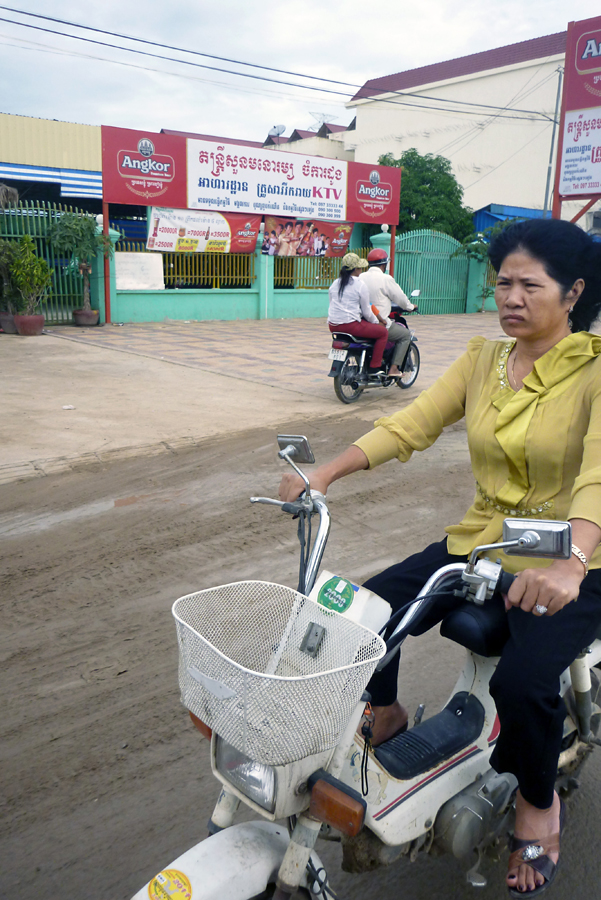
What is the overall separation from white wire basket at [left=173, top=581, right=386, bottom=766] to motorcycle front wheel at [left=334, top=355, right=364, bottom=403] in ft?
22.2

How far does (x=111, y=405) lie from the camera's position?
7.94 metres

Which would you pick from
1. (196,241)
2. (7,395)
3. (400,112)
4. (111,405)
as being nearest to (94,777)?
(111,405)

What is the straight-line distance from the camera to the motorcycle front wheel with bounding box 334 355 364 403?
8.55m

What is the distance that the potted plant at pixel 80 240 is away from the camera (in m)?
14.0

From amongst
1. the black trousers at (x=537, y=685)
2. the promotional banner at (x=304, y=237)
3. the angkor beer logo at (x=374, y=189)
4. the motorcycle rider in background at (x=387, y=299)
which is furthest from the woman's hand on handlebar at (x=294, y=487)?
the angkor beer logo at (x=374, y=189)

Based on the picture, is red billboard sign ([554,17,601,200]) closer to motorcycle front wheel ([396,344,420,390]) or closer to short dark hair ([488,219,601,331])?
motorcycle front wheel ([396,344,420,390])

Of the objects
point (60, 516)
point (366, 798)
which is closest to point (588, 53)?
point (60, 516)

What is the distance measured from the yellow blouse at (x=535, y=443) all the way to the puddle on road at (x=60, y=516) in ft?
10.0

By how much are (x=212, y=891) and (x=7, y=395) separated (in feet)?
24.5

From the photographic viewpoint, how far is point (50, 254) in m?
14.5

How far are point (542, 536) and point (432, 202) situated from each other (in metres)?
24.8

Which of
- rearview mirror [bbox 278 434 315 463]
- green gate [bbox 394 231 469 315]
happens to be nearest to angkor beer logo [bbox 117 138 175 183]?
green gate [bbox 394 231 469 315]

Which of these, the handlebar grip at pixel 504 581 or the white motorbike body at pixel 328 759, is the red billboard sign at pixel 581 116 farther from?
A: the handlebar grip at pixel 504 581

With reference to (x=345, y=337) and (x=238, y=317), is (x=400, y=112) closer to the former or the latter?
(x=238, y=317)
